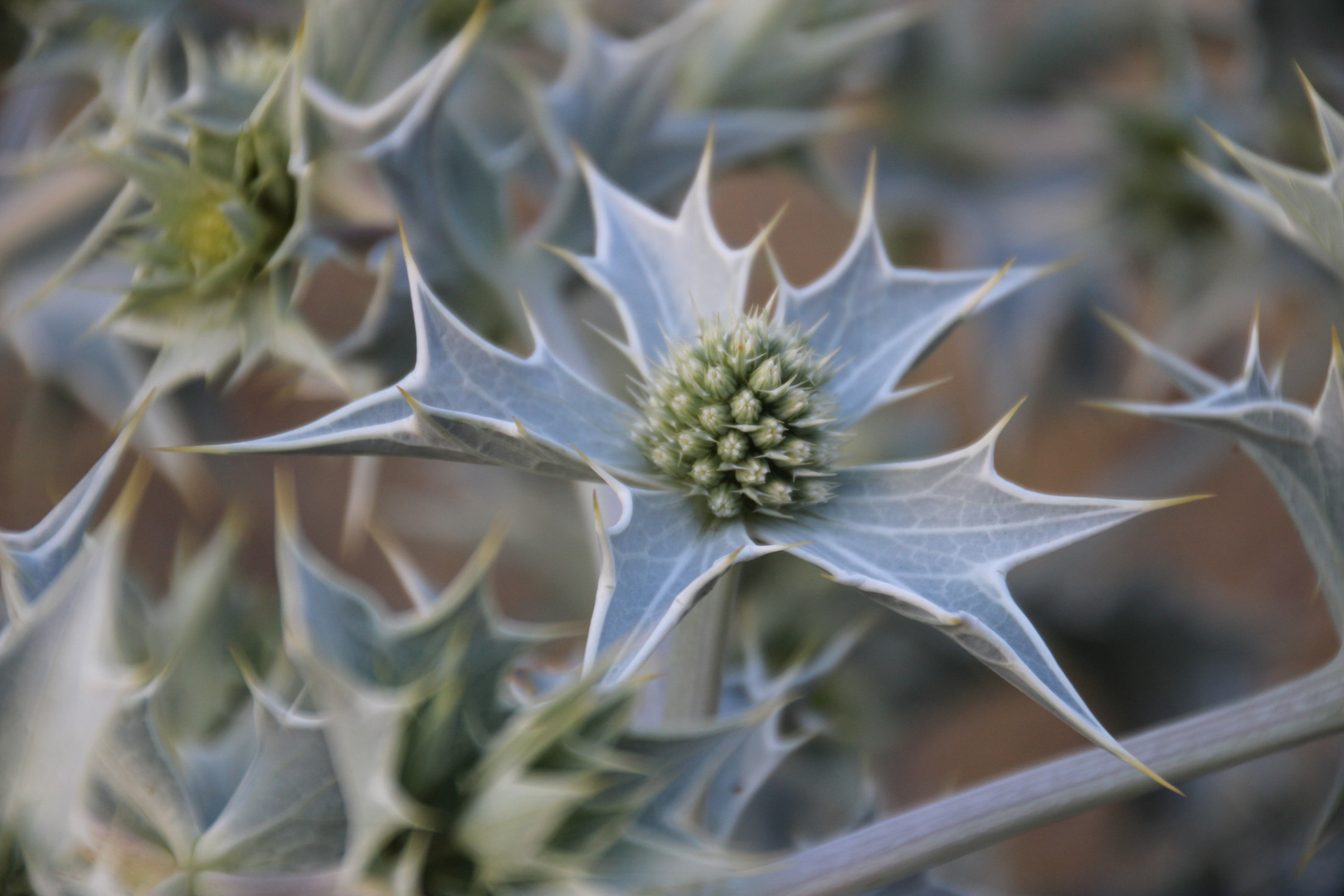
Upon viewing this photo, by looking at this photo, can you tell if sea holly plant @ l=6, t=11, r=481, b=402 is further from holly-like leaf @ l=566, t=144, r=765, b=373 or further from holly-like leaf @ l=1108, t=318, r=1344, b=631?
holly-like leaf @ l=1108, t=318, r=1344, b=631

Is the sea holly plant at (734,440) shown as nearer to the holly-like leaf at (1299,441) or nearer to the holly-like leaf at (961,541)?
the holly-like leaf at (961,541)

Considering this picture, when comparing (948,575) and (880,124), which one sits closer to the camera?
(948,575)

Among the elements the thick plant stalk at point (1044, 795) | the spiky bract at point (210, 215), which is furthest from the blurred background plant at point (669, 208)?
the thick plant stalk at point (1044, 795)

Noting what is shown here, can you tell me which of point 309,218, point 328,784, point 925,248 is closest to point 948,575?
point 328,784

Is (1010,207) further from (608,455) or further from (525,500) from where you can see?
(608,455)

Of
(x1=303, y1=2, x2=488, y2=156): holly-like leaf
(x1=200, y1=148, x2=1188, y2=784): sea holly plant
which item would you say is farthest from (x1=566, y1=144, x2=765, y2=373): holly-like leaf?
(x1=303, y1=2, x2=488, y2=156): holly-like leaf
